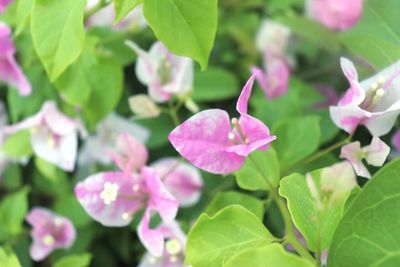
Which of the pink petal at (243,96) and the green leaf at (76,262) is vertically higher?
the pink petal at (243,96)

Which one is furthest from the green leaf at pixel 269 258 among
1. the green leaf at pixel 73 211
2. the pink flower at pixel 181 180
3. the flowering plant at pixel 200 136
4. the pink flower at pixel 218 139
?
the green leaf at pixel 73 211

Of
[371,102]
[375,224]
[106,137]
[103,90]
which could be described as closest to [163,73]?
[103,90]

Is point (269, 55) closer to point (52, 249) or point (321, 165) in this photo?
point (321, 165)

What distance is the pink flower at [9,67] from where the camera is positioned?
0.79m

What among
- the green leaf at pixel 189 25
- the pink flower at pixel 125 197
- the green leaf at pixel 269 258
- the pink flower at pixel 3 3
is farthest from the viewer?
the pink flower at pixel 3 3

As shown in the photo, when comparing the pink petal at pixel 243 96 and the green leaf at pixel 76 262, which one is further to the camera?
the green leaf at pixel 76 262

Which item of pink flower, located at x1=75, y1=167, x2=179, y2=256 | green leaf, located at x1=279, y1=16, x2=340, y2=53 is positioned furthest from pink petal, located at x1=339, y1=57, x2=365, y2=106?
green leaf, located at x1=279, y1=16, x2=340, y2=53

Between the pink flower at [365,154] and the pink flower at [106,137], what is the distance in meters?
0.41

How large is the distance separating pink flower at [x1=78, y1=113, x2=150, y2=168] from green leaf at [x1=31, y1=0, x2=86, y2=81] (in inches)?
12.3

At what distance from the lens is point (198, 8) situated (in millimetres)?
535

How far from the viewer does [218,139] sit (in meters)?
0.56

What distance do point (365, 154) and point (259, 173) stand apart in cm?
11

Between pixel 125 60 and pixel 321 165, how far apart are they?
11.9 inches

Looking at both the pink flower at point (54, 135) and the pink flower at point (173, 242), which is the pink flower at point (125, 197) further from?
the pink flower at point (54, 135)
